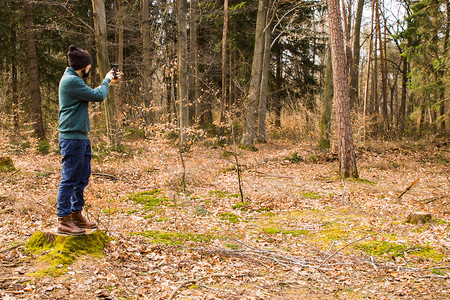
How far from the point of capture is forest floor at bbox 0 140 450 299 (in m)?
3.51

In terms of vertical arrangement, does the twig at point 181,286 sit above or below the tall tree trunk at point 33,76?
below

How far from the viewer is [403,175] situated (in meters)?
10.8

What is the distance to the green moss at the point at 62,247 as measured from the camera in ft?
11.6

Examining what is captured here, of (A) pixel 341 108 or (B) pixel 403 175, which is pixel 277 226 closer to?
(A) pixel 341 108

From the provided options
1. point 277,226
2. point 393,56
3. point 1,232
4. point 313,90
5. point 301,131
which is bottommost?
point 277,226

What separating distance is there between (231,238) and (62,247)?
2381 mm

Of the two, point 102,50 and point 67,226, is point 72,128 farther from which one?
point 102,50

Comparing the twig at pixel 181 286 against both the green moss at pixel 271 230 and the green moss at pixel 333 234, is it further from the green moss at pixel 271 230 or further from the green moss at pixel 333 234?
the green moss at pixel 333 234

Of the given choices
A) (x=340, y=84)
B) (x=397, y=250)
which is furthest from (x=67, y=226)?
(x=340, y=84)

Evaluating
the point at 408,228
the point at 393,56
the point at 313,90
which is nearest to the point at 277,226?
the point at 408,228

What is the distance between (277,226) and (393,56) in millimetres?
Result: 28102

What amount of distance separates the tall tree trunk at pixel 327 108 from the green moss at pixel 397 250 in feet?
30.5

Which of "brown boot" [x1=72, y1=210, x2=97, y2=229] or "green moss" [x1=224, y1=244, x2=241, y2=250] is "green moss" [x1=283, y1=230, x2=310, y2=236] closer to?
"green moss" [x1=224, y1=244, x2=241, y2=250]

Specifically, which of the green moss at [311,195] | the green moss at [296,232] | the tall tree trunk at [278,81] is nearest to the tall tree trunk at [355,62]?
the tall tree trunk at [278,81]
